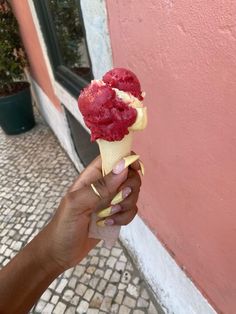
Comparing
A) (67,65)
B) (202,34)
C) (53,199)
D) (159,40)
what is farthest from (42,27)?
(202,34)

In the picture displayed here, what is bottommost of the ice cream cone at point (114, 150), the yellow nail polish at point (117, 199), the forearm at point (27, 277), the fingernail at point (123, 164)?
the forearm at point (27, 277)

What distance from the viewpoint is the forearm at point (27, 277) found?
1.38 metres

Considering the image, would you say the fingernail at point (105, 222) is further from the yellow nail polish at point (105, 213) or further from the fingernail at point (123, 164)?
the fingernail at point (123, 164)

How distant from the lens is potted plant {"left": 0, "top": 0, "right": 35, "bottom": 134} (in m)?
5.07

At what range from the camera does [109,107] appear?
3.12 feet

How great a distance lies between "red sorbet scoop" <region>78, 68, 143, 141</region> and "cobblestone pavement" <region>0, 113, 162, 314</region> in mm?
1835

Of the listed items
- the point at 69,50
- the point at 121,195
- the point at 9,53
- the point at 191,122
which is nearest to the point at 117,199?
the point at 121,195

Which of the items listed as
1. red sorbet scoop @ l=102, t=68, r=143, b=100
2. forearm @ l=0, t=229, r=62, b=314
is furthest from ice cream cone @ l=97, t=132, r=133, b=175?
forearm @ l=0, t=229, r=62, b=314

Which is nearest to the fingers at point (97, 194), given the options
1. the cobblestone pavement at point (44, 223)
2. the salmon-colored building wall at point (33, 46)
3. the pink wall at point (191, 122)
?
the pink wall at point (191, 122)

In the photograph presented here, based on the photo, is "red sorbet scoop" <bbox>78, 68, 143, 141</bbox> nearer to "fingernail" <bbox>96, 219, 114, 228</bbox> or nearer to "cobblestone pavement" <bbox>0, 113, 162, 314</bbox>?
"fingernail" <bbox>96, 219, 114, 228</bbox>

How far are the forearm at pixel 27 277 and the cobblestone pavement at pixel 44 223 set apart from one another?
48.0 inches

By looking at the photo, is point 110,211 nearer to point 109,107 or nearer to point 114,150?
point 114,150

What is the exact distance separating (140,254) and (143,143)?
101cm

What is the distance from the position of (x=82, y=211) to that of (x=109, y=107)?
17.8 inches
